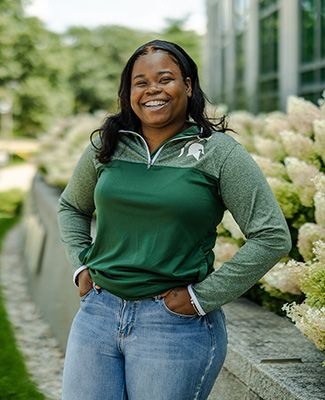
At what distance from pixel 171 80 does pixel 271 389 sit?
4.26ft

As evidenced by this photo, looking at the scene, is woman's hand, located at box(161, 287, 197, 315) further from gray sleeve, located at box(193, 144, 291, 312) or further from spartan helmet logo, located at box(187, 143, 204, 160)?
spartan helmet logo, located at box(187, 143, 204, 160)

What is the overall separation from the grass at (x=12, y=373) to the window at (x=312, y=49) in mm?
6285

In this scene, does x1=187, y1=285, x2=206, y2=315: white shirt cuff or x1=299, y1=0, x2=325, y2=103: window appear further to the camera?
x1=299, y1=0, x2=325, y2=103: window

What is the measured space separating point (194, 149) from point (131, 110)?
36cm

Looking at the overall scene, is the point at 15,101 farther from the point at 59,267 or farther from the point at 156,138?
the point at 156,138

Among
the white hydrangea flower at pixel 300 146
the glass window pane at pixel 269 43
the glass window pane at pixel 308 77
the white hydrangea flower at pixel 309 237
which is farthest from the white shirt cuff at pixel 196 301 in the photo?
the glass window pane at pixel 269 43

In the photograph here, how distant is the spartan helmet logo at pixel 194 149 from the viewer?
8.30ft

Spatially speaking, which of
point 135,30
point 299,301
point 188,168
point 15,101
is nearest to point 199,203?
Answer: point 188,168

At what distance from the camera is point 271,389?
10.3ft

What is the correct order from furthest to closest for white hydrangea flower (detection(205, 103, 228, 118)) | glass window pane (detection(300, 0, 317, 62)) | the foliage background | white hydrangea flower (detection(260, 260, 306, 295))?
the foliage background
glass window pane (detection(300, 0, 317, 62))
white hydrangea flower (detection(260, 260, 306, 295))
white hydrangea flower (detection(205, 103, 228, 118))

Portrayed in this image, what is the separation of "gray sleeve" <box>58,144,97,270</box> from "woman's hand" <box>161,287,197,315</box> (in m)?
0.53

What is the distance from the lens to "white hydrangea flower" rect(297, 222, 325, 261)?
3.90m

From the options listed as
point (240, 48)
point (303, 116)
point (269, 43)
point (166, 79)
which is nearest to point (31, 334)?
A: point (303, 116)

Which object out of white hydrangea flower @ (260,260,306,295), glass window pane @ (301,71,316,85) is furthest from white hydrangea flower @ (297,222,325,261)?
glass window pane @ (301,71,316,85)
